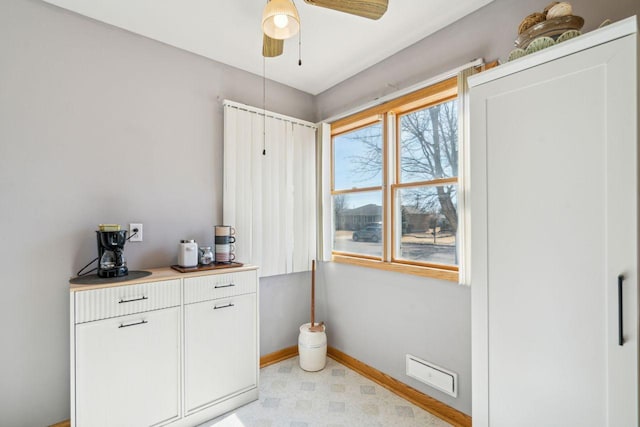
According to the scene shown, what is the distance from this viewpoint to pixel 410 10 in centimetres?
188

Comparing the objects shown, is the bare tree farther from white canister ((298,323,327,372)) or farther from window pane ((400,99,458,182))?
white canister ((298,323,327,372))

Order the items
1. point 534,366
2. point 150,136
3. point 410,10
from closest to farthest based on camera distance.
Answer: point 534,366
point 410,10
point 150,136

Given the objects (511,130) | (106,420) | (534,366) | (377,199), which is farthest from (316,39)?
(106,420)

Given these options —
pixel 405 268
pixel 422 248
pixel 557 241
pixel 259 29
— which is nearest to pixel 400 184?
pixel 422 248

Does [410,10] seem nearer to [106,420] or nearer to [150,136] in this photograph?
[150,136]

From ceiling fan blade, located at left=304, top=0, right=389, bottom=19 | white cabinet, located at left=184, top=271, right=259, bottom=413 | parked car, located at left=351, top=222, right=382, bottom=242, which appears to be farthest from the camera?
parked car, located at left=351, top=222, right=382, bottom=242

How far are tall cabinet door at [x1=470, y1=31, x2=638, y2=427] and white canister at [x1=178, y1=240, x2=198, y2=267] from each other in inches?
71.7

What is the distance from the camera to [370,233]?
266 centimetres

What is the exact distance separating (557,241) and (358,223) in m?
1.76

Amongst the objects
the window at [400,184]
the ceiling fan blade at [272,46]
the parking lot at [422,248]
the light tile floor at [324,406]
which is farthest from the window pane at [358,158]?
the light tile floor at [324,406]

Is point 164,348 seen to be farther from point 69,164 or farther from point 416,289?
point 416,289

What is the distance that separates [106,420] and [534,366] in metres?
2.18

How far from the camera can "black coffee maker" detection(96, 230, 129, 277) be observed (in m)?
1.77

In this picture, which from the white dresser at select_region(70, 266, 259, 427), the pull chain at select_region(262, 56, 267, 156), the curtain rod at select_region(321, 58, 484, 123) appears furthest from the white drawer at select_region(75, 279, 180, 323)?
the curtain rod at select_region(321, 58, 484, 123)
